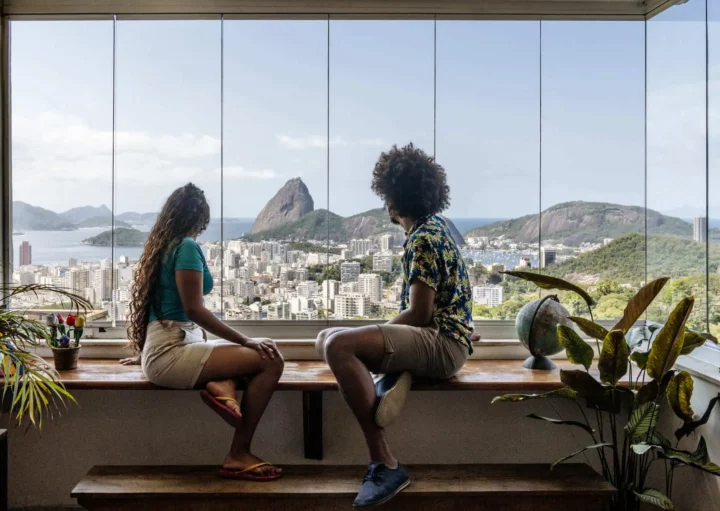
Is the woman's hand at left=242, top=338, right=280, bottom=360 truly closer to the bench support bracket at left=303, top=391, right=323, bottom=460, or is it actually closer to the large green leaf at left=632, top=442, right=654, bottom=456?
the bench support bracket at left=303, top=391, right=323, bottom=460

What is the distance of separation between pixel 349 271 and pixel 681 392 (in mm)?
1649

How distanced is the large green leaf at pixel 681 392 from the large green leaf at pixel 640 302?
0.26 meters

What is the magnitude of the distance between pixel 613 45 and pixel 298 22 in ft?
5.50

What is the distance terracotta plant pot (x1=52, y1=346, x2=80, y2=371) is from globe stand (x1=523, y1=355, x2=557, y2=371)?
85.5 inches

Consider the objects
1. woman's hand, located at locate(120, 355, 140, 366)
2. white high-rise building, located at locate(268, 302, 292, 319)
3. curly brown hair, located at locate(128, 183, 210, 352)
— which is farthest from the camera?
white high-rise building, located at locate(268, 302, 292, 319)

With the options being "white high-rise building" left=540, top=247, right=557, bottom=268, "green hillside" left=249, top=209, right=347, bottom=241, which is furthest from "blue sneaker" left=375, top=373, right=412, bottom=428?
"white high-rise building" left=540, top=247, right=557, bottom=268

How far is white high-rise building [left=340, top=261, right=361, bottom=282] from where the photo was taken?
3230 millimetres

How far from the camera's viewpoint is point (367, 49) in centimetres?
317

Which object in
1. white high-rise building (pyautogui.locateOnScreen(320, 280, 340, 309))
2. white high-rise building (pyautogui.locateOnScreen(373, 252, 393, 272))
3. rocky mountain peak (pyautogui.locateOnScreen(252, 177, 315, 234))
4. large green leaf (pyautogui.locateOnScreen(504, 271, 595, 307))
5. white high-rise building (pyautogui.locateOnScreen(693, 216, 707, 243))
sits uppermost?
rocky mountain peak (pyautogui.locateOnScreen(252, 177, 315, 234))

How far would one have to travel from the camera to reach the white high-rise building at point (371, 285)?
3.23 meters

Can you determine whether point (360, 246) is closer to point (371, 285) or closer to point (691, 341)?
point (371, 285)

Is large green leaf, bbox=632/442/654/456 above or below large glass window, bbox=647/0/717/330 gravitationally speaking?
below

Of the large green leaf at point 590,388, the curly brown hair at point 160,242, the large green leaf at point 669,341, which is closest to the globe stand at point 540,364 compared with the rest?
the large green leaf at point 590,388

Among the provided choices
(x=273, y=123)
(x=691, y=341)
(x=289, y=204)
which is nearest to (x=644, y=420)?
(x=691, y=341)
